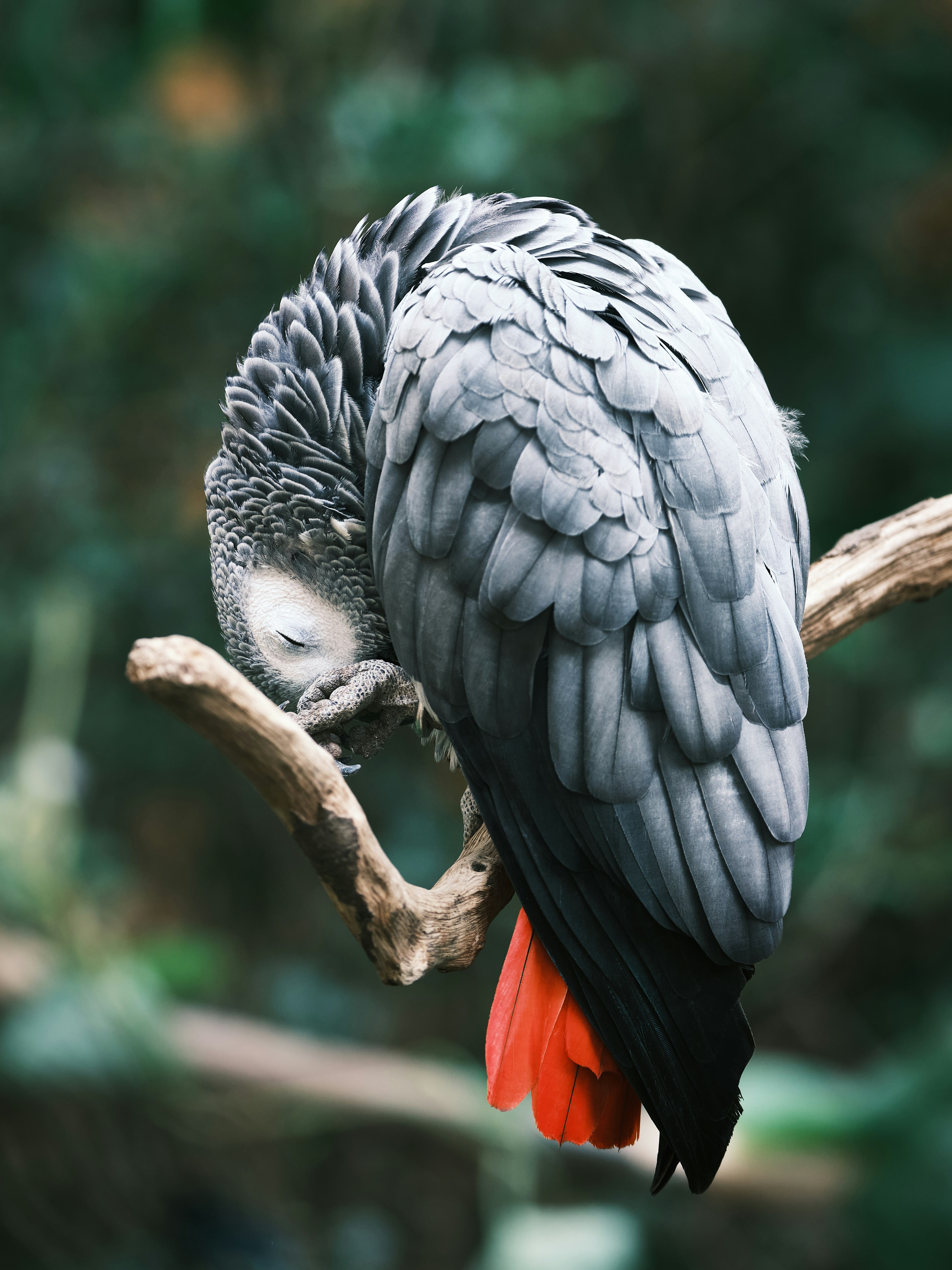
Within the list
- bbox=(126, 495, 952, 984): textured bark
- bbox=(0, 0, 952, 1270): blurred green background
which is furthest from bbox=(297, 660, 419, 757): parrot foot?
bbox=(0, 0, 952, 1270): blurred green background

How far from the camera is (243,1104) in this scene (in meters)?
2.15

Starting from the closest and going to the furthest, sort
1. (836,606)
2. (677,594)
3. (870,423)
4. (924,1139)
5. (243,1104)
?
(677,594) → (836,606) → (924,1139) → (243,1104) → (870,423)

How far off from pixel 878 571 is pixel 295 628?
2.39ft

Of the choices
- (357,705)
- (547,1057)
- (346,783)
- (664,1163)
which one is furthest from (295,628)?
(664,1163)

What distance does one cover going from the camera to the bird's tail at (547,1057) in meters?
0.98

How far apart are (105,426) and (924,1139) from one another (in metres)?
2.17

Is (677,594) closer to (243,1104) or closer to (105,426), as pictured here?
(243,1104)

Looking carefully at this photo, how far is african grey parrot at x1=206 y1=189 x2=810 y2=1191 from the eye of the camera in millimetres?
923

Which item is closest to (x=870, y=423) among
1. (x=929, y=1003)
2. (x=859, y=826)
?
(x=859, y=826)

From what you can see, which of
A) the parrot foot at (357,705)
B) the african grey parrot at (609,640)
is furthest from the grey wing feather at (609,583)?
the parrot foot at (357,705)

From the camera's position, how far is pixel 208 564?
228 cm

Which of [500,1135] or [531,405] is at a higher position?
[531,405]

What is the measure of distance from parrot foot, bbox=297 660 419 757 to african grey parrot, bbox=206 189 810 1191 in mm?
85

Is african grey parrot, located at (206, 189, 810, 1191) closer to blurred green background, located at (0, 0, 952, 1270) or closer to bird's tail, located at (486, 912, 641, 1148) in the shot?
bird's tail, located at (486, 912, 641, 1148)
